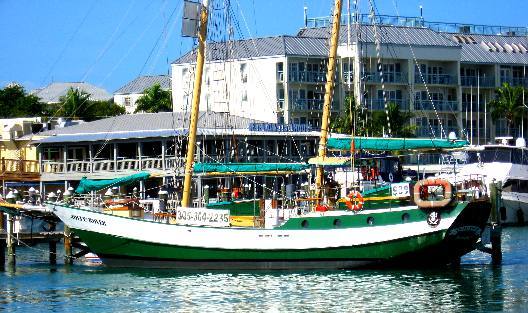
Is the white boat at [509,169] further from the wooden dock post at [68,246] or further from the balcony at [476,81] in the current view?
the wooden dock post at [68,246]

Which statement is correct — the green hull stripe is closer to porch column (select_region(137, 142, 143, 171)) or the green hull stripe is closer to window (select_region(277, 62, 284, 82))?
porch column (select_region(137, 142, 143, 171))

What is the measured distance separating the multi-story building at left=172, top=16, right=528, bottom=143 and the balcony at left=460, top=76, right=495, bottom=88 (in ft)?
0.35

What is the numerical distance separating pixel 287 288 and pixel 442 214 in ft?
28.1

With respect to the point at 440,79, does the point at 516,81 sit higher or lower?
higher

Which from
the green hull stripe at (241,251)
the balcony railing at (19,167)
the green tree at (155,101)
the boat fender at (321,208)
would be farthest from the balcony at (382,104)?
the boat fender at (321,208)

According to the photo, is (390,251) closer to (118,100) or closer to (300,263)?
(300,263)

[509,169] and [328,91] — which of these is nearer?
[328,91]

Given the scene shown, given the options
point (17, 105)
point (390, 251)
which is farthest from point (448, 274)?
point (17, 105)

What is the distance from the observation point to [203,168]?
243 feet

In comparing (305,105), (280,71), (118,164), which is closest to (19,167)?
(118,164)

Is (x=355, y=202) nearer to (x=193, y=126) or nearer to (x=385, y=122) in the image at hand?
(x=193, y=126)

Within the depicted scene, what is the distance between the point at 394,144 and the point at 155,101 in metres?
79.1

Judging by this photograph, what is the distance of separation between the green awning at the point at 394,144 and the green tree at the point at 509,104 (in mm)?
70726

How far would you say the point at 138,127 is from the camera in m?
107
